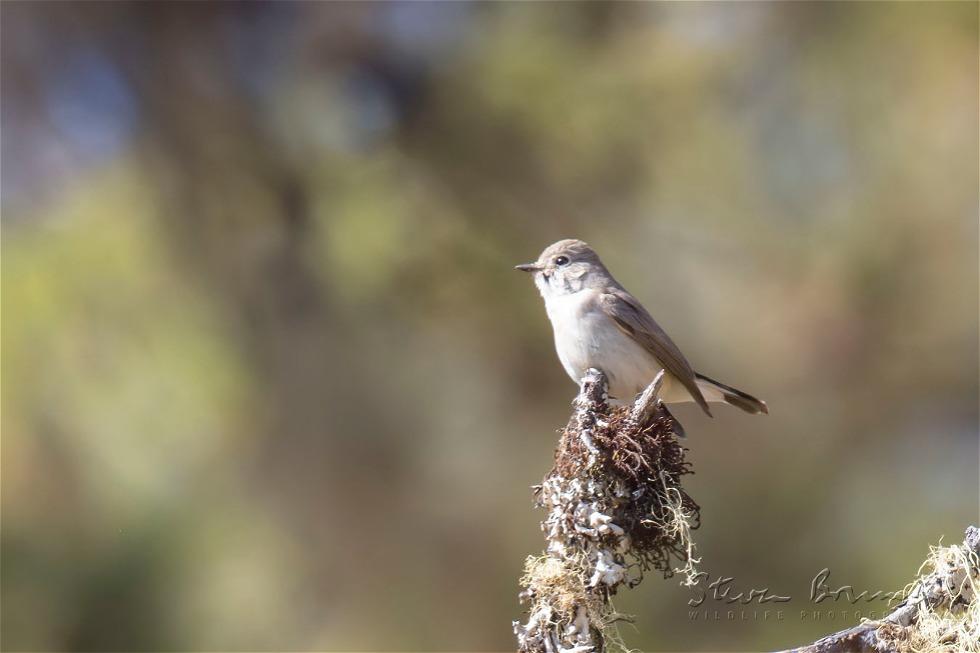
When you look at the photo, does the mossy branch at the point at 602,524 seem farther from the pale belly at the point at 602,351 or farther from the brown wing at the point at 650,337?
the brown wing at the point at 650,337

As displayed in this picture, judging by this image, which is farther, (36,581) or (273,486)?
(273,486)

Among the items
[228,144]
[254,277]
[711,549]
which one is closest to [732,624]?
[711,549]

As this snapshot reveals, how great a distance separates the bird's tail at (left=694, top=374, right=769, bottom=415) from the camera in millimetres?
4637

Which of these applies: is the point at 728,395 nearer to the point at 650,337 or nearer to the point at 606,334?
the point at 650,337

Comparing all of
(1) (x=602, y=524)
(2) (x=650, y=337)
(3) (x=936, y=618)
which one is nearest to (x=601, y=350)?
(2) (x=650, y=337)

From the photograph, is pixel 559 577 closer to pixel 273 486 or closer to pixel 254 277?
pixel 273 486

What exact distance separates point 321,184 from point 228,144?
639 mm

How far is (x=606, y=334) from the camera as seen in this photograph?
4.30 metres

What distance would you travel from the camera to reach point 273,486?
5746 millimetres

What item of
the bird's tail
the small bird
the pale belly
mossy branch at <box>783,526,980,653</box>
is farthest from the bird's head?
mossy branch at <box>783,526,980,653</box>

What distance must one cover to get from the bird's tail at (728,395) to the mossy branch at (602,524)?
73.5 inches

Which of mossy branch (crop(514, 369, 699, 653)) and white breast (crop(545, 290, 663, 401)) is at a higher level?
white breast (crop(545, 290, 663, 401))

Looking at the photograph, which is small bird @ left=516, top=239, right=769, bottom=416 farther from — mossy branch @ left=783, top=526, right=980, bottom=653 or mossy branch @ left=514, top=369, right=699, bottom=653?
mossy branch @ left=783, top=526, right=980, bottom=653

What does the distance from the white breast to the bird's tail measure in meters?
0.45
